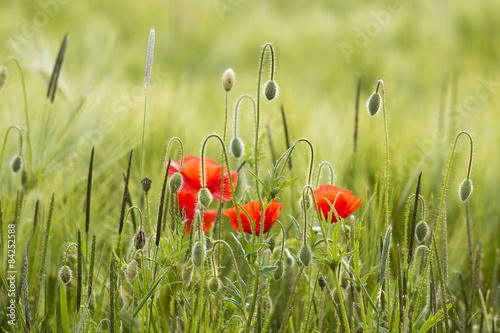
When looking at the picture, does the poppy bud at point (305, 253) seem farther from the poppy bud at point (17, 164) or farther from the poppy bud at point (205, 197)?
the poppy bud at point (17, 164)

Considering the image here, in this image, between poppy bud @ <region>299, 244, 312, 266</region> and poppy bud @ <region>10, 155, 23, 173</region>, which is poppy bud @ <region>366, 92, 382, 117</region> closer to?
poppy bud @ <region>299, 244, 312, 266</region>

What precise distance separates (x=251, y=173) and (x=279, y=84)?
1.12m

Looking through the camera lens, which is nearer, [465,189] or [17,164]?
[465,189]

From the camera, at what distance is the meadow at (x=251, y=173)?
656mm

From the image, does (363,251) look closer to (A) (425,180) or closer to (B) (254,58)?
(A) (425,180)

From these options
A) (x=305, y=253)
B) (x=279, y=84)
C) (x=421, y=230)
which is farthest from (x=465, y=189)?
(x=279, y=84)

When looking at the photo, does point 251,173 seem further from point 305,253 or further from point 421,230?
point 421,230

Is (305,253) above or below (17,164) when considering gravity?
below

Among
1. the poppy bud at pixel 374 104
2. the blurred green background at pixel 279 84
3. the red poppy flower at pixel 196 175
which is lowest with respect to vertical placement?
the red poppy flower at pixel 196 175

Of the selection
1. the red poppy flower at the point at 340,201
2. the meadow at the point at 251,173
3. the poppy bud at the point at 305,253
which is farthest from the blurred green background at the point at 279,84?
the poppy bud at the point at 305,253

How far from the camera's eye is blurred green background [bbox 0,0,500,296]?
108 cm

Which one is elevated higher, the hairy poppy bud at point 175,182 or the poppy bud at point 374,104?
the poppy bud at point 374,104

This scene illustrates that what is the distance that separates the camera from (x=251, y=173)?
583 mm

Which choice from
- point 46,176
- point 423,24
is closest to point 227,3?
point 423,24
